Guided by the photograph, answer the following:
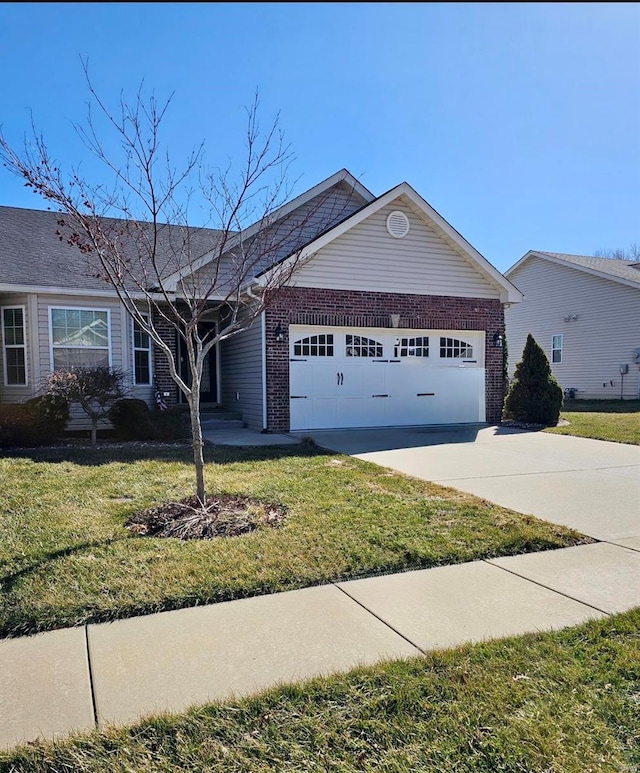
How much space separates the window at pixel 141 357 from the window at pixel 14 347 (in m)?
2.27

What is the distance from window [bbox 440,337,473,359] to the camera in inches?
549

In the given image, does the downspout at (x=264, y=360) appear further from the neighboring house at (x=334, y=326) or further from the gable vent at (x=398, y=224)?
the gable vent at (x=398, y=224)

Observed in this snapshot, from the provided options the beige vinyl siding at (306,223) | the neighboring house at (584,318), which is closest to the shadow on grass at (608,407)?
the neighboring house at (584,318)

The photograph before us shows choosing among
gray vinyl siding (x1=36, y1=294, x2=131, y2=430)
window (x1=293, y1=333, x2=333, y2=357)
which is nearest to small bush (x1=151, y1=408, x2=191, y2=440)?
gray vinyl siding (x1=36, y1=294, x2=131, y2=430)

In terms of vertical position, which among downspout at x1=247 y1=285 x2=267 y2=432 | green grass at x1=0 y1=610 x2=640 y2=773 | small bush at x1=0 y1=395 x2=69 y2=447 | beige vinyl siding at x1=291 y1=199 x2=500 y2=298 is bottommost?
green grass at x1=0 y1=610 x2=640 y2=773

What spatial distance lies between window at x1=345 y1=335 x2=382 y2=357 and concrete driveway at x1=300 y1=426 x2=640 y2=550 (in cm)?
185

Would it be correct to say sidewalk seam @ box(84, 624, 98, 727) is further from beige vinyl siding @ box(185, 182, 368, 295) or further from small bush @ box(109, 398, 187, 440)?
beige vinyl siding @ box(185, 182, 368, 295)

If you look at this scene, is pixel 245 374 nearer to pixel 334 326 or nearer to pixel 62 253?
pixel 334 326

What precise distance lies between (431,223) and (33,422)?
9.66m

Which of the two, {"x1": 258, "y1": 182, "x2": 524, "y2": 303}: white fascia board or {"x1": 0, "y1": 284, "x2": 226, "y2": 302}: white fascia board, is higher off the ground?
{"x1": 258, "y1": 182, "x2": 524, "y2": 303}: white fascia board

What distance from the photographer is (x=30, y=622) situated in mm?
3314

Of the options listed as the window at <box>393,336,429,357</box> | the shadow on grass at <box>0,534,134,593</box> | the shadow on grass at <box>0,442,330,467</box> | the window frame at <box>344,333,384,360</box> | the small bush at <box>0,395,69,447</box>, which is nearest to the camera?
the shadow on grass at <box>0,534,134,593</box>

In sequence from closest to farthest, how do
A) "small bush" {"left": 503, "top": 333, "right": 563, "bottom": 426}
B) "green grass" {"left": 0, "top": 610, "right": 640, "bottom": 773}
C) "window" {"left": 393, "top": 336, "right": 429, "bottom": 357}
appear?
"green grass" {"left": 0, "top": 610, "right": 640, "bottom": 773}, "window" {"left": 393, "top": 336, "right": 429, "bottom": 357}, "small bush" {"left": 503, "top": 333, "right": 563, "bottom": 426}

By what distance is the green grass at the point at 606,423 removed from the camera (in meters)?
11.6
